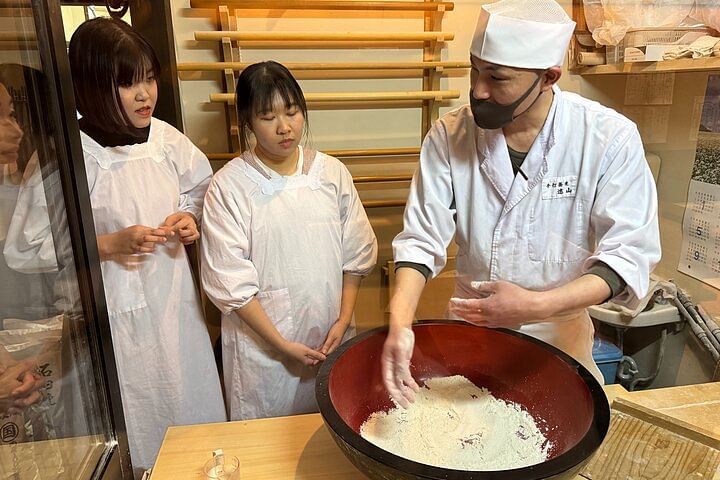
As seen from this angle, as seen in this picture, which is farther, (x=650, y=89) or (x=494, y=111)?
(x=650, y=89)

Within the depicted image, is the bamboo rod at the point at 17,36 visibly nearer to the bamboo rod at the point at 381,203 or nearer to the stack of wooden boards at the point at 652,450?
the stack of wooden boards at the point at 652,450

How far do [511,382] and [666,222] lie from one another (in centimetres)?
123

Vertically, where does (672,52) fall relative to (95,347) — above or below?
above

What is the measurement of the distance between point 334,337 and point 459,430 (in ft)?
1.93

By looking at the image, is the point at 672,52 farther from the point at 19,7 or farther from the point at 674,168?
the point at 19,7

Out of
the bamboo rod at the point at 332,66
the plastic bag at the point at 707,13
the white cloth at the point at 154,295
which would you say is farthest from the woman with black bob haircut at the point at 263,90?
the plastic bag at the point at 707,13

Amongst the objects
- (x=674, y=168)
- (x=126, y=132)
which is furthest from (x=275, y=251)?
(x=674, y=168)

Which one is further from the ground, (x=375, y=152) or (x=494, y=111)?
(x=494, y=111)

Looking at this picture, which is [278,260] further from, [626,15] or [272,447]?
[626,15]

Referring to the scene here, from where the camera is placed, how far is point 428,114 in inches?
81.4

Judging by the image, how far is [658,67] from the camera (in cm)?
164

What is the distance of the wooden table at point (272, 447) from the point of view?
33.9 inches

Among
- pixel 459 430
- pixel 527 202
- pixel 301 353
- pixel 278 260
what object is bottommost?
pixel 301 353

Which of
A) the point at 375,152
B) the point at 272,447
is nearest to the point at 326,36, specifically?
the point at 375,152
